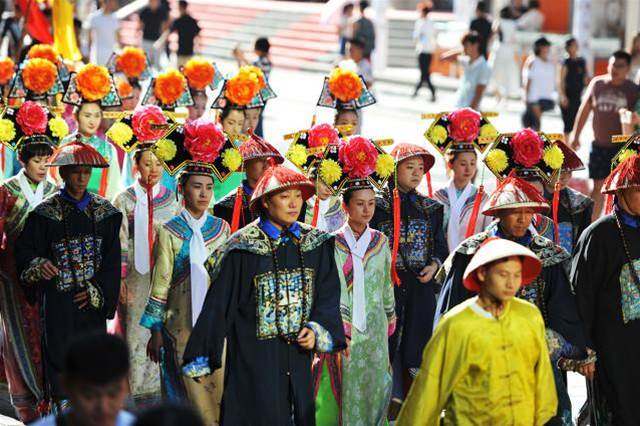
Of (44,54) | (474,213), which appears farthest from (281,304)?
(44,54)

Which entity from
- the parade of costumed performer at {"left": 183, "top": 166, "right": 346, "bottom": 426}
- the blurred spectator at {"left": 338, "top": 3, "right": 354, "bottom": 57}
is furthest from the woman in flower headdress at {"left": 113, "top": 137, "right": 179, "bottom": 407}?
the blurred spectator at {"left": 338, "top": 3, "right": 354, "bottom": 57}

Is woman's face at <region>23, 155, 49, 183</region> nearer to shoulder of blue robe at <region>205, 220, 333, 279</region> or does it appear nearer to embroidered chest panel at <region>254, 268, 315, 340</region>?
shoulder of blue robe at <region>205, 220, 333, 279</region>

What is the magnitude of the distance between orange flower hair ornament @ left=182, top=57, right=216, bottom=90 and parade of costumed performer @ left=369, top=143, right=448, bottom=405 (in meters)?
4.41

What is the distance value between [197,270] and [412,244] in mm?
1776

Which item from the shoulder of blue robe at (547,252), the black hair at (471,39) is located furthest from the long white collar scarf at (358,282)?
the black hair at (471,39)

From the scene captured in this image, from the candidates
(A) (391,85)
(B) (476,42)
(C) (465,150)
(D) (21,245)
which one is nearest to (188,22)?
(A) (391,85)

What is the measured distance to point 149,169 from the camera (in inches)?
388

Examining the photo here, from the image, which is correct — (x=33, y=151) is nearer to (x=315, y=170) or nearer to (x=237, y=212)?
(x=237, y=212)

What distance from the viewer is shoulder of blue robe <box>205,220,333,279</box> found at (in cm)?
725

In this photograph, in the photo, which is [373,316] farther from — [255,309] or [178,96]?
[178,96]

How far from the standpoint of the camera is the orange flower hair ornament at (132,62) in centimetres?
1503

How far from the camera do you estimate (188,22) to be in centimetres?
2550

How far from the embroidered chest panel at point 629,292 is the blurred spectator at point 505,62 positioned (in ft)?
58.3

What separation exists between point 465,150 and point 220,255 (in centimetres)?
367
